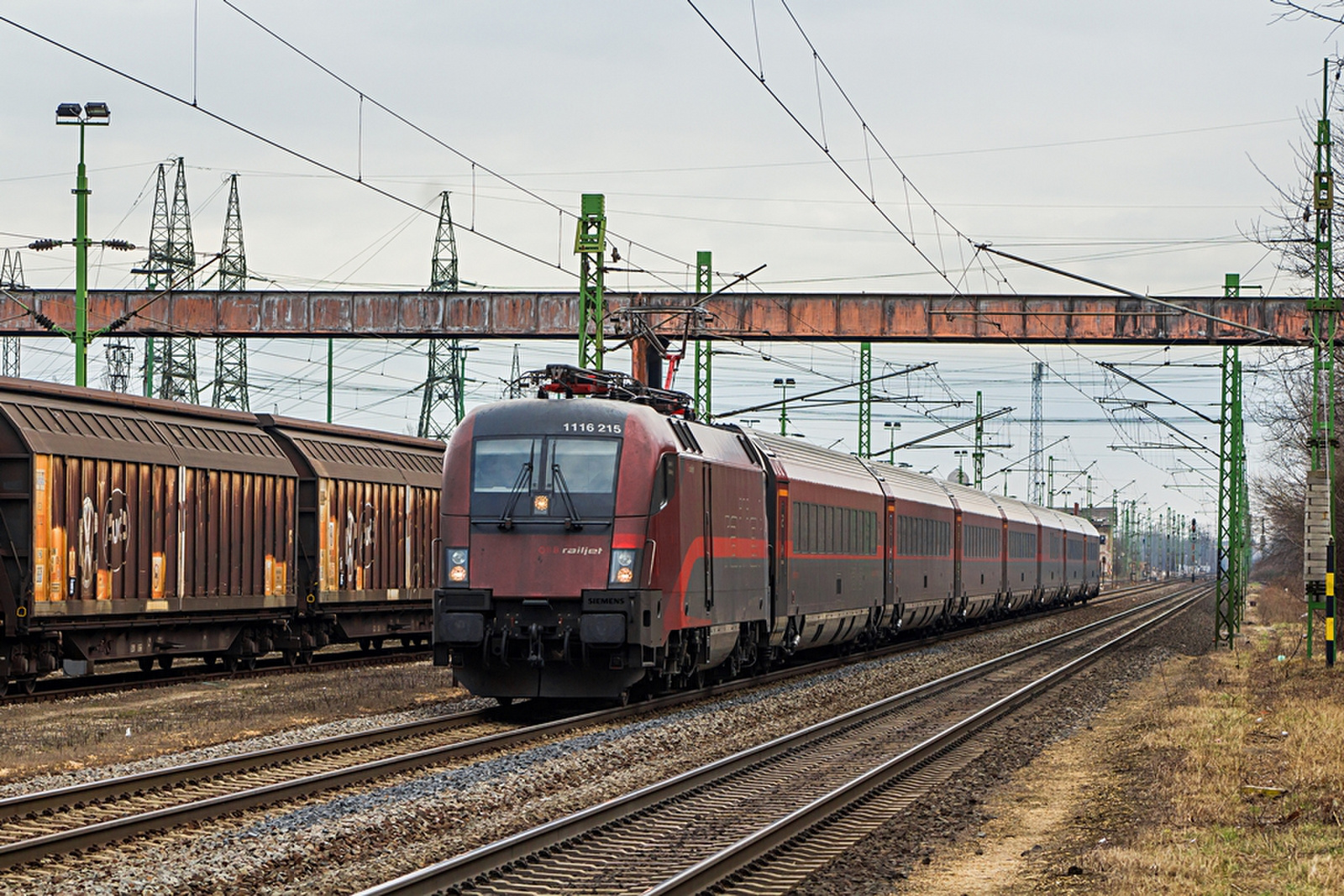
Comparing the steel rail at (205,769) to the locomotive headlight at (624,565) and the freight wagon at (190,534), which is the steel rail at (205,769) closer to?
the locomotive headlight at (624,565)

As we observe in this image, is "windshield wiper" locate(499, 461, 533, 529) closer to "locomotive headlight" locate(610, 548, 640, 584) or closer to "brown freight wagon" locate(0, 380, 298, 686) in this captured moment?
"locomotive headlight" locate(610, 548, 640, 584)

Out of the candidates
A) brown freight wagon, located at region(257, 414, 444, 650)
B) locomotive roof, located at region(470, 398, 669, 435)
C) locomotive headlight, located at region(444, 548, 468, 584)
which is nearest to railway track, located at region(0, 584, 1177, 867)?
locomotive headlight, located at region(444, 548, 468, 584)

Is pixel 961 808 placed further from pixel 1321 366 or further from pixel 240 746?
pixel 1321 366

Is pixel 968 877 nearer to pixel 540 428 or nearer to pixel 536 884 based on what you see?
pixel 536 884

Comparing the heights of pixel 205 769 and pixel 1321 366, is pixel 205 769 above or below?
below

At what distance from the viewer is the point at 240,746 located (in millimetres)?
15719

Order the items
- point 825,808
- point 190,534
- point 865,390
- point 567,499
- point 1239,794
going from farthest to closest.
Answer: point 865,390
point 190,534
point 567,499
point 1239,794
point 825,808

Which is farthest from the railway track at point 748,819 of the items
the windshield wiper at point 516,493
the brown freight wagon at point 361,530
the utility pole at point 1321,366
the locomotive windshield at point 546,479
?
the brown freight wagon at point 361,530

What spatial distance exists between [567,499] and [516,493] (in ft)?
Answer: 1.99

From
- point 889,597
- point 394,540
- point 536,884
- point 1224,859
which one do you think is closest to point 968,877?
point 1224,859

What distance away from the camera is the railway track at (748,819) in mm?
9961

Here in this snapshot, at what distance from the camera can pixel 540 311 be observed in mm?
48438

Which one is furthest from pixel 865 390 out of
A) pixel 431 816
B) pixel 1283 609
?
pixel 431 816

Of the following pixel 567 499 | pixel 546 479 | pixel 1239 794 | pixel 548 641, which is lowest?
pixel 1239 794
